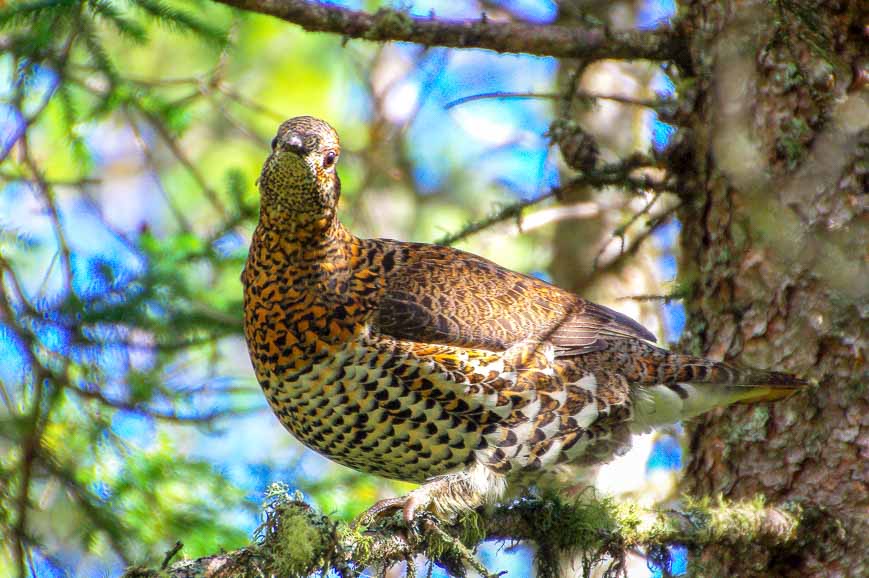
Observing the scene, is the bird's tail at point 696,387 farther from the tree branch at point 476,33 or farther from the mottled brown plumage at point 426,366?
the tree branch at point 476,33

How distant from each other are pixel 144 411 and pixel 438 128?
728 centimetres

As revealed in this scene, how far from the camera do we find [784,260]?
14.1 feet

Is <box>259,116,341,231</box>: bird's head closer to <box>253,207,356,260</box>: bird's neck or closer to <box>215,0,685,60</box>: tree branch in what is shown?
<box>253,207,356,260</box>: bird's neck

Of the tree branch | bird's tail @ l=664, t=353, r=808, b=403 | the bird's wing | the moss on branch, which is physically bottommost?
the moss on branch

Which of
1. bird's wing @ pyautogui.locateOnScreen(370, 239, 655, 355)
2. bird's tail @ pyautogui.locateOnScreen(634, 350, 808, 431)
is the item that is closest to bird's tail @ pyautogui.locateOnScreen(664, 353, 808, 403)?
bird's tail @ pyautogui.locateOnScreen(634, 350, 808, 431)

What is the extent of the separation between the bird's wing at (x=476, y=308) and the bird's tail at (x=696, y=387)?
0.30 metres

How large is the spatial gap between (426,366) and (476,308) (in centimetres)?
47

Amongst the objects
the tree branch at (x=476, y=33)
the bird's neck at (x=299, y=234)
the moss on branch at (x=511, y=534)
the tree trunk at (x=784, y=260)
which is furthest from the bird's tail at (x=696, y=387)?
the bird's neck at (x=299, y=234)

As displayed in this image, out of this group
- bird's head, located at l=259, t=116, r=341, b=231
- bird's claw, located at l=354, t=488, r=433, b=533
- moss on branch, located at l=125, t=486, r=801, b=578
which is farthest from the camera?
bird's head, located at l=259, t=116, r=341, b=231

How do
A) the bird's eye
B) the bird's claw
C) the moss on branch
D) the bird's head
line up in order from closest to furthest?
Result: 1. the moss on branch
2. the bird's claw
3. the bird's head
4. the bird's eye

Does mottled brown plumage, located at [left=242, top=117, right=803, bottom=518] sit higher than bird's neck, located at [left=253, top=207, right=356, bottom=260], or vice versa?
bird's neck, located at [left=253, top=207, right=356, bottom=260]

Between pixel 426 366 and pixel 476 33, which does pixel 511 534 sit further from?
pixel 476 33

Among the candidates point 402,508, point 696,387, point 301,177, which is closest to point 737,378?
point 696,387

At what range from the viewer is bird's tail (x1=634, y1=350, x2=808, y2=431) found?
165 inches
